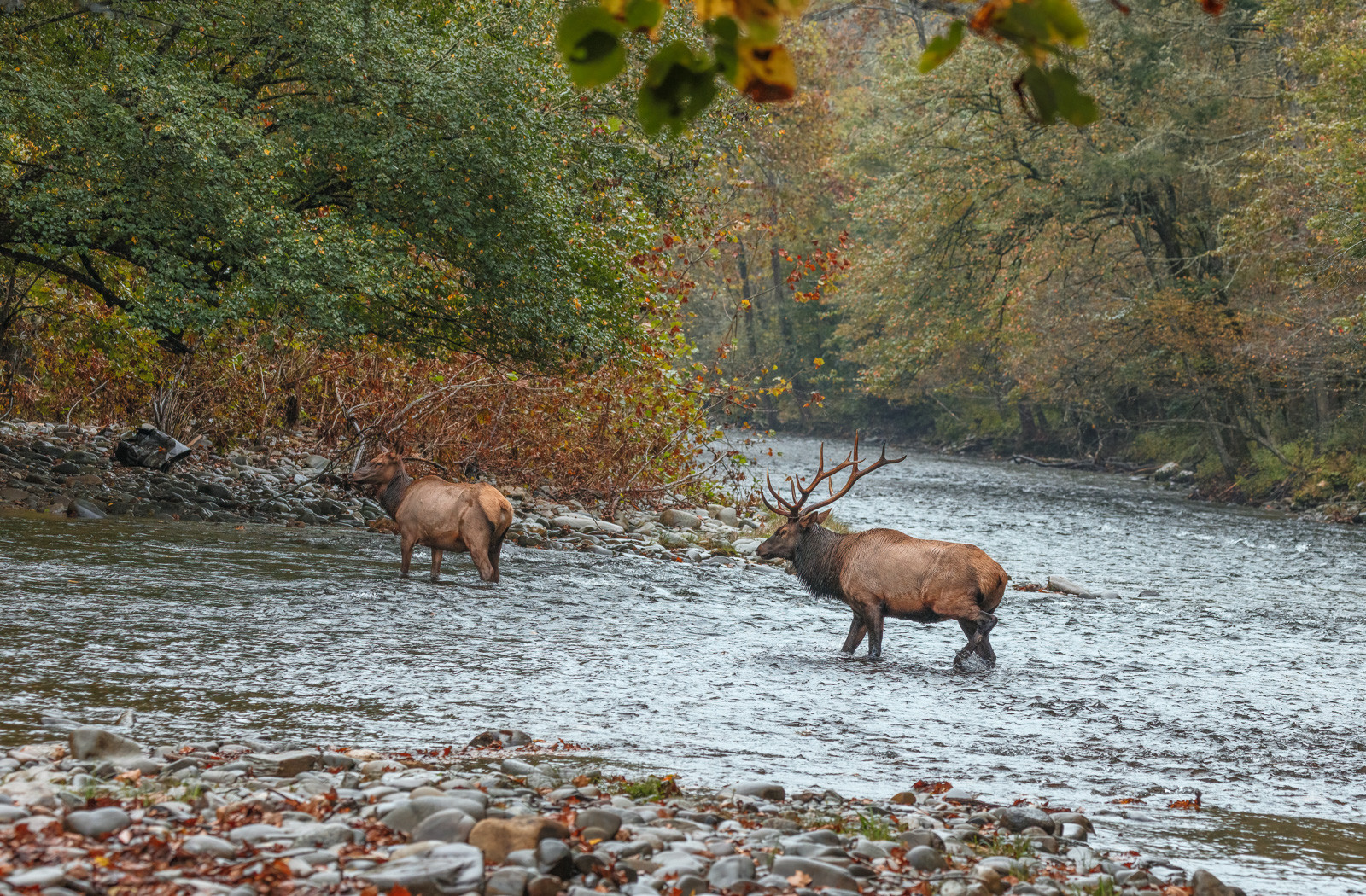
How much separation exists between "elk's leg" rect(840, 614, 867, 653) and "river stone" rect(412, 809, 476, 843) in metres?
6.69

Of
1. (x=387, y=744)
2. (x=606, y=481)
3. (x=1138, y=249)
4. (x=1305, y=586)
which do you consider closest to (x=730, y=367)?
(x=1138, y=249)

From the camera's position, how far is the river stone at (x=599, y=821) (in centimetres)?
494

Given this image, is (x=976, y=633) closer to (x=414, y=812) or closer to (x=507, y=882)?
(x=414, y=812)

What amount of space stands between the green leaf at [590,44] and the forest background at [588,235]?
820 mm

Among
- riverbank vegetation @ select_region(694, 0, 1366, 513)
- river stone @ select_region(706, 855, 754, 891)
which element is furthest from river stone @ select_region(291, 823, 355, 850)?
riverbank vegetation @ select_region(694, 0, 1366, 513)

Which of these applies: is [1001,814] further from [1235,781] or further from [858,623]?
[858,623]

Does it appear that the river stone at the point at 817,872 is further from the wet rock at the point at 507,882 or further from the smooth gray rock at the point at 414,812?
the smooth gray rock at the point at 414,812

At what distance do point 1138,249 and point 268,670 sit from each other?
110 feet

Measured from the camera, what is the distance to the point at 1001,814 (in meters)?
5.94

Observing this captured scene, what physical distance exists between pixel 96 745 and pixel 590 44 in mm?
4593

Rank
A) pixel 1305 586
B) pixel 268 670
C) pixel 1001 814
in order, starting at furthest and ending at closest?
pixel 1305 586, pixel 268 670, pixel 1001 814

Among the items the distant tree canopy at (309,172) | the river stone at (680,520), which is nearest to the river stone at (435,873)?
the distant tree canopy at (309,172)

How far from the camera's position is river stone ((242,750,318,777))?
580 centimetres

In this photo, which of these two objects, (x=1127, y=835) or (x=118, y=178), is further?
(x=118, y=178)
